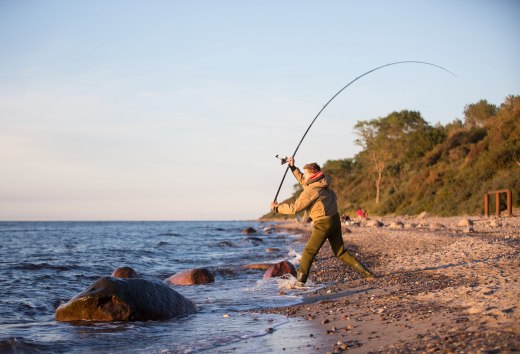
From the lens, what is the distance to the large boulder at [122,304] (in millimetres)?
7195

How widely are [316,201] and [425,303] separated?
8.17ft

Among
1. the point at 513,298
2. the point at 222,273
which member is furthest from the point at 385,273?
the point at 222,273

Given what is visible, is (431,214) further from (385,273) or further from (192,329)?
(192,329)

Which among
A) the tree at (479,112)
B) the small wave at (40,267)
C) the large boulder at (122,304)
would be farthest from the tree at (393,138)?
the large boulder at (122,304)

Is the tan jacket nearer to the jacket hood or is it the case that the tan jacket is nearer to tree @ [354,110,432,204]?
the jacket hood

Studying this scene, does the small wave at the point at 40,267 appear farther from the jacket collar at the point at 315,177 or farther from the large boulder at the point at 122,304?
the jacket collar at the point at 315,177

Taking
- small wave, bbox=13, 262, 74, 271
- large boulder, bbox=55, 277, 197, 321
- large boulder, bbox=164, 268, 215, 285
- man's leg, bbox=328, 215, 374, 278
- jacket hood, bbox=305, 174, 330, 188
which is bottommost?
small wave, bbox=13, 262, 74, 271

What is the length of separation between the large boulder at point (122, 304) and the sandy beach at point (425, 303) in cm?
162

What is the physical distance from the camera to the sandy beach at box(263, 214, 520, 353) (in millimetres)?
4590

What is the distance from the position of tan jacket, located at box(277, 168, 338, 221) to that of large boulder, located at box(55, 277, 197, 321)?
2.33 m

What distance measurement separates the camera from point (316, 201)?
8.25 m

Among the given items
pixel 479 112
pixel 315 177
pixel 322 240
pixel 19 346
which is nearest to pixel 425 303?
pixel 322 240

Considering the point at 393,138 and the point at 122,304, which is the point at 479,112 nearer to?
the point at 393,138

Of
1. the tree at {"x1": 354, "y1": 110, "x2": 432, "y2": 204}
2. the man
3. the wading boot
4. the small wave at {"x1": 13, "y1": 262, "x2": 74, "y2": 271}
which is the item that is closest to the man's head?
the man
